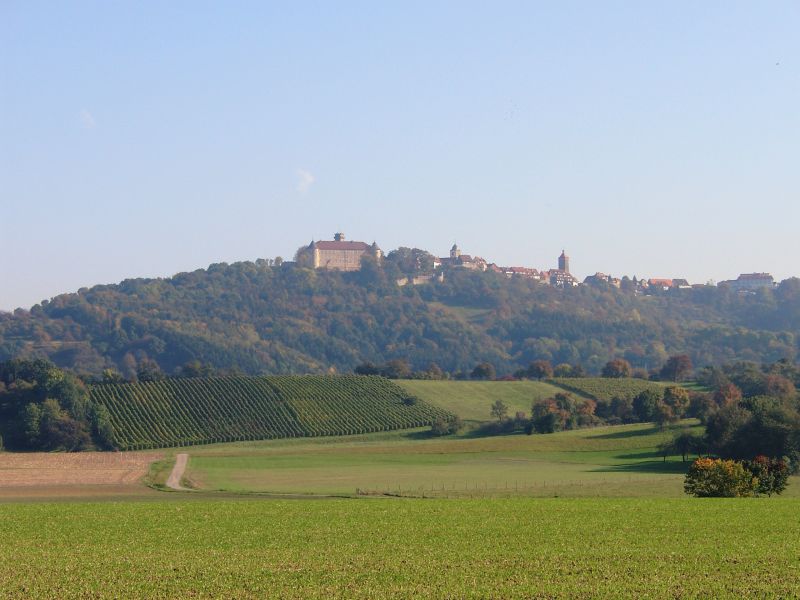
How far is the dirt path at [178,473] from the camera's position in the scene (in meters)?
60.7

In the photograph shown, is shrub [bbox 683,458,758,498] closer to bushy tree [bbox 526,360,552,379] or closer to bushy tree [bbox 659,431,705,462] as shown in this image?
bushy tree [bbox 659,431,705,462]

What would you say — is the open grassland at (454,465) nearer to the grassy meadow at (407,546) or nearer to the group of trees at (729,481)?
the grassy meadow at (407,546)

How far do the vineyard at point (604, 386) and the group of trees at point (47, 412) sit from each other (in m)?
61.1

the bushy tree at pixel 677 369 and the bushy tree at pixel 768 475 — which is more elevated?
the bushy tree at pixel 677 369

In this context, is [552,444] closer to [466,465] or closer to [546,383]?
[466,465]

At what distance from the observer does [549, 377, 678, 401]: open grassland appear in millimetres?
137125

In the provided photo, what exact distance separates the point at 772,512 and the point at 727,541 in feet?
29.0

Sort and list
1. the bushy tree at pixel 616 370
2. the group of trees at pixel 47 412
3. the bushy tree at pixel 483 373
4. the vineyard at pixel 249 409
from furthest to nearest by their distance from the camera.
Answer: the bushy tree at pixel 483 373 → the bushy tree at pixel 616 370 → the vineyard at pixel 249 409 → the group of trees at pixel 47 412

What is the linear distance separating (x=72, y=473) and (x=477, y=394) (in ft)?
245

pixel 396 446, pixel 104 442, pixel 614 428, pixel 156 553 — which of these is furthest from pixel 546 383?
pixel 156 553

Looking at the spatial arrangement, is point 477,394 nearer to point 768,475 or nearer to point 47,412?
point 47,412

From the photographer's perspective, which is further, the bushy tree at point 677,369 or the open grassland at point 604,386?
the bushy tree at point 677,369

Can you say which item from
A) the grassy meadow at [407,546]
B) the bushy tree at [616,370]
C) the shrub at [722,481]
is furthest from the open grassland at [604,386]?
the shrub at [722,481]

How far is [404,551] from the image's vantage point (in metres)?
28.5
